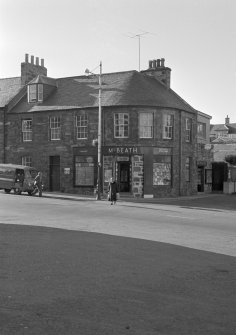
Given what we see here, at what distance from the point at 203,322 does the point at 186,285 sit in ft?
6.79

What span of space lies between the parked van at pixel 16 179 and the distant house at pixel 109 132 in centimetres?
389

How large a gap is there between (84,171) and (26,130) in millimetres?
6466

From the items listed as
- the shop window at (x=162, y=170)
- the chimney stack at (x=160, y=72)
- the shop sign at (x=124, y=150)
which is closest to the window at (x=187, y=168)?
the shop window at (x=162, y=170)

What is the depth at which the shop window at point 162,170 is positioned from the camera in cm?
3509

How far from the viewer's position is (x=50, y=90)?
39406mm

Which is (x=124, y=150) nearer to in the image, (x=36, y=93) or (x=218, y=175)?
(x=36, y=93)

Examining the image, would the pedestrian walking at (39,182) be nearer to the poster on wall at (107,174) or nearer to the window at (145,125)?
the poster on wall at (107,174)

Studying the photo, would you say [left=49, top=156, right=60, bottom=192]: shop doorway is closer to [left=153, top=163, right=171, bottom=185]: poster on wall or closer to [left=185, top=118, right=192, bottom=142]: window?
[left=153, top=163, right=171, bottom=185]: poster on wall

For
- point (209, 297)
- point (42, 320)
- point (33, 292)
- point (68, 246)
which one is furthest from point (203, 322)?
point (68, 246)

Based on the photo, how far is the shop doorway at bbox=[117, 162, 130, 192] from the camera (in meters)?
35.6

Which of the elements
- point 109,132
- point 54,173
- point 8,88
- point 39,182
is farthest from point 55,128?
point 8,88

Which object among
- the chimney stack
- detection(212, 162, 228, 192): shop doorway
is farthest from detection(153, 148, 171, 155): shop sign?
detection(212, 162, 228, 192): shop doorway

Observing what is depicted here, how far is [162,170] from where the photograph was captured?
35594 millimetres

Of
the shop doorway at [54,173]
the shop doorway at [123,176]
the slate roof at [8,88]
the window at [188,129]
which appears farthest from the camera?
the slate roof at [8,88]
